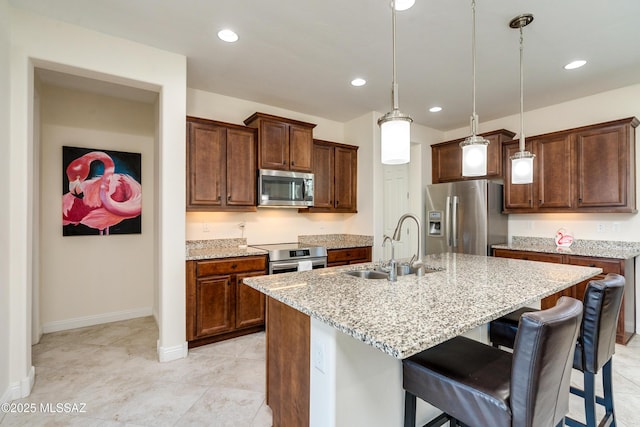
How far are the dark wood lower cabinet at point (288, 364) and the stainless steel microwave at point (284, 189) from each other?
1.95m

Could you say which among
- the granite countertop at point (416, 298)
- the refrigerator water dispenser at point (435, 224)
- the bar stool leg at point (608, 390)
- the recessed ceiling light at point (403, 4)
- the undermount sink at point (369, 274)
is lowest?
the bar stool leg at point (608, 390)

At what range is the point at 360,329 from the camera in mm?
1002

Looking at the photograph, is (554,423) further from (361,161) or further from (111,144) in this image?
(111,144)

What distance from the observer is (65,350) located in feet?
9.40

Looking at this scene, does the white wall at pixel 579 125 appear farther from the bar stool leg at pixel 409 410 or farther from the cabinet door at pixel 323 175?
the bar stool leg at pixel 409 410

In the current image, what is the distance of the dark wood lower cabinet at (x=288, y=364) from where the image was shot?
1.45 metres

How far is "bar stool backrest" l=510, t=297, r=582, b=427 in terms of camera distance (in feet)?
3.16

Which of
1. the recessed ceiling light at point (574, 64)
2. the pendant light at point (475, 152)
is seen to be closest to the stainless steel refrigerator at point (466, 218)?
the recessed ceiling light at point (574, 64)

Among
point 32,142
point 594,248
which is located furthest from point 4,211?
point 594,248

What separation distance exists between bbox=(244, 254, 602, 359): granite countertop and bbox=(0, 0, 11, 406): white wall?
1.76m

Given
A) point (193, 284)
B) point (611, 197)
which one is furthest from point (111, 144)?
point (611, 197)

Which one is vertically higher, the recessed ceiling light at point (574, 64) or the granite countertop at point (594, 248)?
the recessed ceiling light at point (574, 64)

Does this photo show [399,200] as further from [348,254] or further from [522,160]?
[522,160]

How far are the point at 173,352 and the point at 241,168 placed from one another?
1955 millimetres
